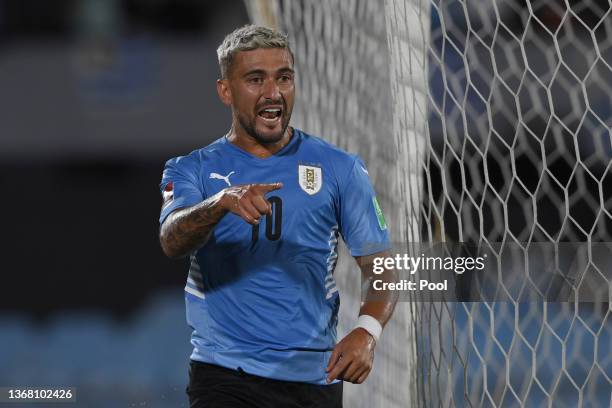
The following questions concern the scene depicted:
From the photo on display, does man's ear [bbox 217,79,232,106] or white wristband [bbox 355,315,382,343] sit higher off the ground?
man's ear [bbox 217,79,232,106]

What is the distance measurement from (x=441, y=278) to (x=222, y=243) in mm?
703

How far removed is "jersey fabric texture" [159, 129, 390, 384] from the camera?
75.0 inches

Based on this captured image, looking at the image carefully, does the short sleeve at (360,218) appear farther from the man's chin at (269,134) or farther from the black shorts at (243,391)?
the black shorts at (243,391)

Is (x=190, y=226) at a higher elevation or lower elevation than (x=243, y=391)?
higher

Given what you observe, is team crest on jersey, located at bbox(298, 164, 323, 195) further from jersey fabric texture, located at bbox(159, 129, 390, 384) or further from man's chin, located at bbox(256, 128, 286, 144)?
man's chin, located at bbox(256, 128, 286, 144)

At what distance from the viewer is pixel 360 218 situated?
1954 millimetres

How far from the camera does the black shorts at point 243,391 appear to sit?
6.25 feet

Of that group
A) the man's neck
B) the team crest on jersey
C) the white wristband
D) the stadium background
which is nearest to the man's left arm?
the white wristband

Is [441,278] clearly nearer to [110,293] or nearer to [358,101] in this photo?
[358,101]

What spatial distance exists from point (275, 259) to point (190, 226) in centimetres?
27

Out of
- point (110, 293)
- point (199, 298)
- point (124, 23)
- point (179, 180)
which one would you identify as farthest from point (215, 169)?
point (124, 23)

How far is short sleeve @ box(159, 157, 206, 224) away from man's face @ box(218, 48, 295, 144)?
0.49 feet

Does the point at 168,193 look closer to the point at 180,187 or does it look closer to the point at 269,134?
the point at 180,187

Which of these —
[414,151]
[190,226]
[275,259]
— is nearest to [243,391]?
[275,259]
